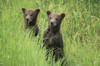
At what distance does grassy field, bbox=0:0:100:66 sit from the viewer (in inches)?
210

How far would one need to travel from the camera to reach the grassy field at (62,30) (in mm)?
5324

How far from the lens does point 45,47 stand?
22.0 ft

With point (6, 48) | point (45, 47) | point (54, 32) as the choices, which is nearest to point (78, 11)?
point (54, 32)

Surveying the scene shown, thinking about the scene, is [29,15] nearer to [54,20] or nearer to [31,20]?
[31,20]

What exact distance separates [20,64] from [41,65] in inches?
16.8

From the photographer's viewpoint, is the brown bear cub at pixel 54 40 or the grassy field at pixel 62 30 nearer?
the grassy field at pixel 62 30

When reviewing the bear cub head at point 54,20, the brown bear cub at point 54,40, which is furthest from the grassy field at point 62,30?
the bear cub head at point 54,20

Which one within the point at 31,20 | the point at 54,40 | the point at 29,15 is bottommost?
the point at 54,40

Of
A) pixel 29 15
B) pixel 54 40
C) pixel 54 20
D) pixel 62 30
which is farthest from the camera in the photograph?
pixel 62 30

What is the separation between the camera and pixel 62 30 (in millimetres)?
8258

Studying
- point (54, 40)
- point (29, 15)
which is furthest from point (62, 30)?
point (54, 40)

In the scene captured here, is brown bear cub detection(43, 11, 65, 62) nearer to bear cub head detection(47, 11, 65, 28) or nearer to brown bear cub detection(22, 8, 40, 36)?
bear cub head detection(47, 11, 65, 28)

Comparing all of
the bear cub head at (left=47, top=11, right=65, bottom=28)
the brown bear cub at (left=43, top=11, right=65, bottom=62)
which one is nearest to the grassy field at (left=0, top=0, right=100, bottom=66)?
the brown bear cub at (left=43, top=11, right=65, bottom=62)

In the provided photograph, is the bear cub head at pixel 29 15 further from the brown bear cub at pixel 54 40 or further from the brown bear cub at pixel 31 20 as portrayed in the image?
the brown bear cub at pixel 54 40
